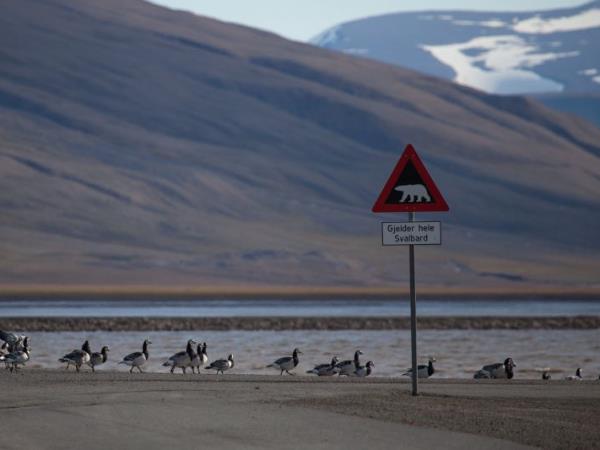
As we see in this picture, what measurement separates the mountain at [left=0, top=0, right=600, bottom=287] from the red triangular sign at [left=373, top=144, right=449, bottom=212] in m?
106

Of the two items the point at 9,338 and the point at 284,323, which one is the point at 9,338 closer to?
the point at 9,338

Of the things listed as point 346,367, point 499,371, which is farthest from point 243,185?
point 499,371

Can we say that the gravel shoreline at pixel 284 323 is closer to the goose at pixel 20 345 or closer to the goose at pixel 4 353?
the goose at pixel 20 345

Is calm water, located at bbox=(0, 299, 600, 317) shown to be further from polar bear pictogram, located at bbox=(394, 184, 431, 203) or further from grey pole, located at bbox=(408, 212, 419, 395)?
polar bear pictogram, located at bbox=(394, 184, 431, 203)

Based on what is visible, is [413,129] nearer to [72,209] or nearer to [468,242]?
[468,242]

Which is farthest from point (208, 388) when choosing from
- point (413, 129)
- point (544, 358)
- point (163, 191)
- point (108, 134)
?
point (413, 129)

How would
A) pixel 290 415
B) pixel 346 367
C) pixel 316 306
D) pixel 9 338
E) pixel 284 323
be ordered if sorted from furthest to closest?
pixel 316 306, pixel 284 323, pixel 9 338, pixel 346 367, pixel 290 415

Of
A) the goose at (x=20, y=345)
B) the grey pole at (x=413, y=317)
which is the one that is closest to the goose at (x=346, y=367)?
the goose at (x=20, y=345)

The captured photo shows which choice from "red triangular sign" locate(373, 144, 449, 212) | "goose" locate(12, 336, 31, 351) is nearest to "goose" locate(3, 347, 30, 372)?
"goose" locate(12, 336, 31, 351)

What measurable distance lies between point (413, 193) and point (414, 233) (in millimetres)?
443

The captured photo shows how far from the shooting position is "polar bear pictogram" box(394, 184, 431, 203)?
17562 millimetres

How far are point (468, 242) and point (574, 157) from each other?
4495cm

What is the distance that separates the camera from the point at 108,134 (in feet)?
567

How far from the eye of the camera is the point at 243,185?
16325 centimetres
